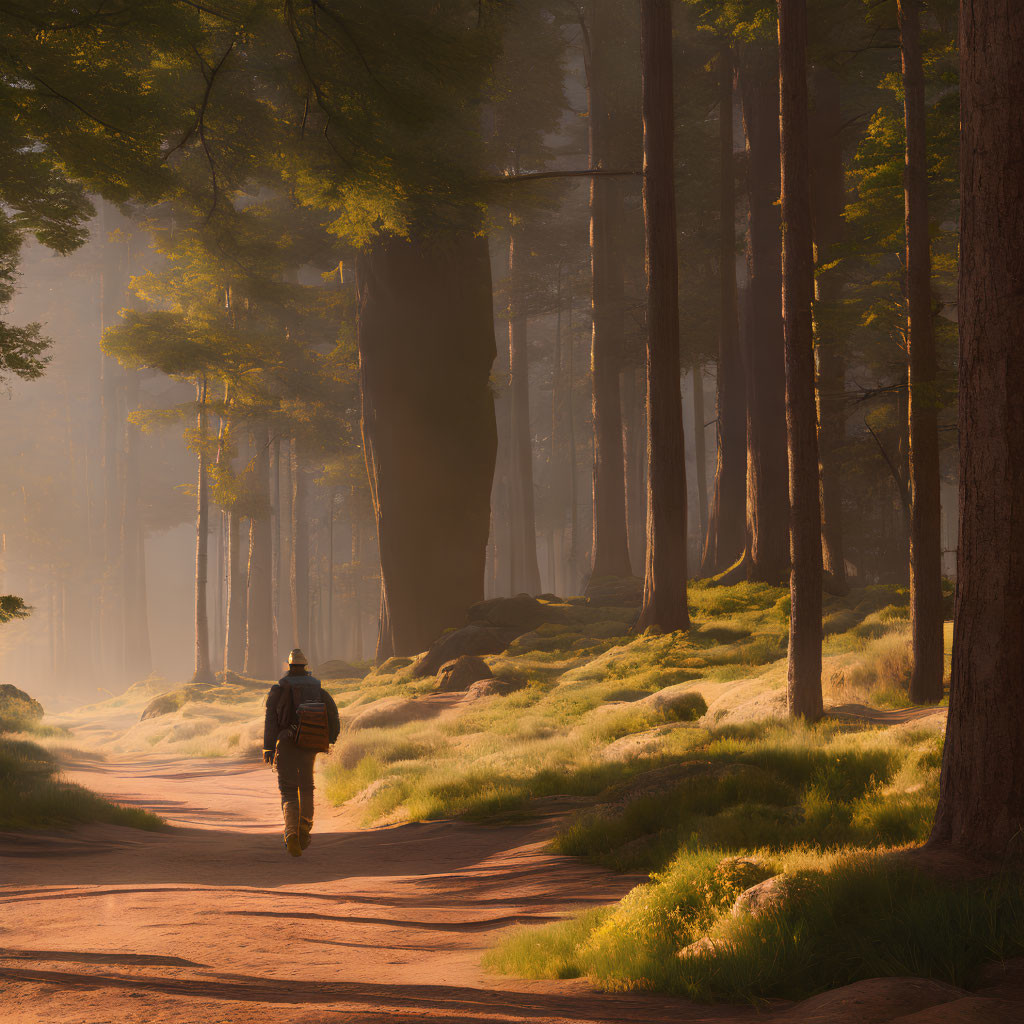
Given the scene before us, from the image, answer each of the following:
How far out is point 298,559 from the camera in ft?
143

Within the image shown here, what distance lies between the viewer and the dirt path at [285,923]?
407 centimetres

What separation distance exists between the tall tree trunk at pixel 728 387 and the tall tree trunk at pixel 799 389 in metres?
13.9

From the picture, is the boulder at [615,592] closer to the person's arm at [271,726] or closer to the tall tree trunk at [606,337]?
the tall tree trunk at [606,337]

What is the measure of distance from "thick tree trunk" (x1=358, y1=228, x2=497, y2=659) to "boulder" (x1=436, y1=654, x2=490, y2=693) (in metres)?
4.86

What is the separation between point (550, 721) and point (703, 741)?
366 centimetres

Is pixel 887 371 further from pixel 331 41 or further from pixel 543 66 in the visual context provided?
pixel 331 41

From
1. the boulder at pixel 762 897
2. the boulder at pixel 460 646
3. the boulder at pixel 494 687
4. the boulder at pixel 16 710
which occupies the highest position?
the boulder at pixel 460 646

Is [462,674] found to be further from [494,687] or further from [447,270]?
[447,270]

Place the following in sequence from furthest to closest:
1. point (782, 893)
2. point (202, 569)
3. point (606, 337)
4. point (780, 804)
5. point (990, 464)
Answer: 1. point (202, 569)
2. point (606, 337)
3. point (780, 804)
4. point (990, 464)
5. point (782, 893)

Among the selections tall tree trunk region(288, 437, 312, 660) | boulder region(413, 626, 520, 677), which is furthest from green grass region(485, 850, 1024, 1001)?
tall tree trunk region(288, 437, 312, 660)

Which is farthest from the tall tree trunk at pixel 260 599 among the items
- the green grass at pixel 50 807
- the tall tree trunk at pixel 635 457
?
the green grass at pixel 50 807

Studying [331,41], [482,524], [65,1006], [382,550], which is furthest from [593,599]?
[65,1006]

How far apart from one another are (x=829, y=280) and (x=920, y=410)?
12.0 metres

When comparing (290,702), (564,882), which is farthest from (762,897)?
(290,702)
